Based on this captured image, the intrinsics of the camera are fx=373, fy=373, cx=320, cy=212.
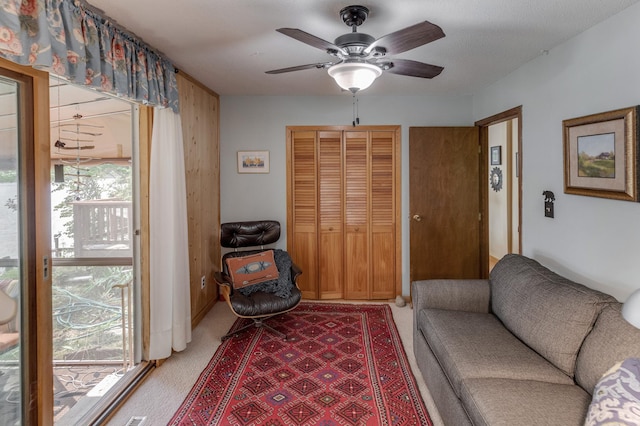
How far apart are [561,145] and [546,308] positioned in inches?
50.4

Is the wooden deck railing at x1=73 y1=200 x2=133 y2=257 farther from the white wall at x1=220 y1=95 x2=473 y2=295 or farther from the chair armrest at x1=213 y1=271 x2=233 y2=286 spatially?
the white wall at x1=220 y1=95 x2=473 y2=295

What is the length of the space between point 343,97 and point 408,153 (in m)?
1.00

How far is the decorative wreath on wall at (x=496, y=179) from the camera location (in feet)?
18.9

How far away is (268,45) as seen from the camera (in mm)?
2674

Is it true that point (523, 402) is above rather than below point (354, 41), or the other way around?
below

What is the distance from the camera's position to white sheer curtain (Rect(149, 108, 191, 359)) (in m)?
2.83

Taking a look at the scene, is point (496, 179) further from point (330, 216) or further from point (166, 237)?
point (166, 237)

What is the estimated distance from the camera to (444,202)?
4199mm

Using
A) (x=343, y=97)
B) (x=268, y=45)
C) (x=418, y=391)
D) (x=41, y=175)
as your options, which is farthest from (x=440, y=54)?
(x=41, y=175)

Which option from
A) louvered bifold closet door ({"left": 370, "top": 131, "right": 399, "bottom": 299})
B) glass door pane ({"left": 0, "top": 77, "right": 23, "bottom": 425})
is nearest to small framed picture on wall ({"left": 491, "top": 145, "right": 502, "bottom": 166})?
louvered bifold closet door ({"left": 370, "top": 131, "right": 399, "bottom": 299})

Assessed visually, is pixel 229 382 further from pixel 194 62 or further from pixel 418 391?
pixel 194 62

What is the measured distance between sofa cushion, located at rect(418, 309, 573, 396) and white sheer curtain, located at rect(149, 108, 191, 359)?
6.33 ft

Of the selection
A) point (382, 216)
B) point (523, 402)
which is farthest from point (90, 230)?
point (523, 402)

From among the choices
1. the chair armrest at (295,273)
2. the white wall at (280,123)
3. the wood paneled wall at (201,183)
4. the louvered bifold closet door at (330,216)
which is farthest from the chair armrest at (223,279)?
the louvered bifold closet door at (330,216)
